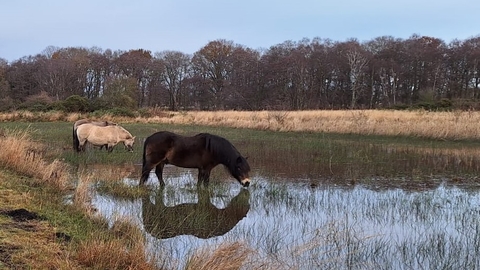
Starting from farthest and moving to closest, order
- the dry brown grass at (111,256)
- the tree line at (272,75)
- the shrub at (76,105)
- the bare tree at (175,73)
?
the bare tree at (175,73)
the tree line at (272,75)
the shrub at (76,105)
the dry brown grass at (111,256)

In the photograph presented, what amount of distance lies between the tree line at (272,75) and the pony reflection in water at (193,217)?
42670mm

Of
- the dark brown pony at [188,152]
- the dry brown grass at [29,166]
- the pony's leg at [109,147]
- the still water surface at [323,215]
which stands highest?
the dark brown pony at [188,152]

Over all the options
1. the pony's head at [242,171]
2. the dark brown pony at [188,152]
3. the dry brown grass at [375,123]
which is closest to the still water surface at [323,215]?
the pony's head at [242,171]

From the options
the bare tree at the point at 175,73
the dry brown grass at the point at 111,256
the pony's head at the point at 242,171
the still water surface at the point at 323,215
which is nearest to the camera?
the dry brown grass at the point at 111,256

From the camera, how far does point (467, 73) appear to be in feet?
180

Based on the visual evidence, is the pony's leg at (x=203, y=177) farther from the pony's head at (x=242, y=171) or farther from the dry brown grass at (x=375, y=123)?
the dry brown grass at (x=375, y=123)

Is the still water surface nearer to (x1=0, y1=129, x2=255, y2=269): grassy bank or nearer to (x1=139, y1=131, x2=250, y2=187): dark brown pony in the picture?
(x1=0, y1=129, x2=255, y2=269): grassy bank

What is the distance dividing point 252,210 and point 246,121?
2190 cm

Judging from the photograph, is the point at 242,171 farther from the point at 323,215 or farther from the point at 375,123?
the point at 375,123

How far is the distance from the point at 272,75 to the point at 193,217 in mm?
54905

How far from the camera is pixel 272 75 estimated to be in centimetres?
6041

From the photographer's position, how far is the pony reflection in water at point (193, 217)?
20.2ft

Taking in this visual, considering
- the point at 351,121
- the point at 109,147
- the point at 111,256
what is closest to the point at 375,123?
the point at 351,121

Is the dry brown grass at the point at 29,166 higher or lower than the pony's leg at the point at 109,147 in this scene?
higher
